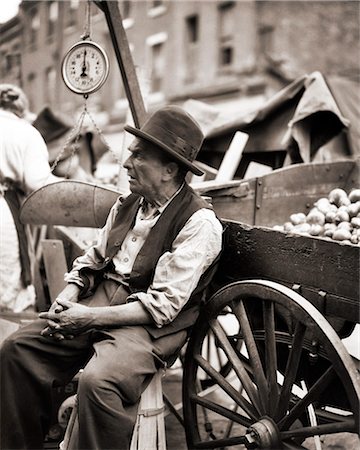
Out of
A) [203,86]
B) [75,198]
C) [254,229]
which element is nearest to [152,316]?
[254,229]

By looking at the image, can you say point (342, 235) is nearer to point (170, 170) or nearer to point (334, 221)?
point (334, 221)

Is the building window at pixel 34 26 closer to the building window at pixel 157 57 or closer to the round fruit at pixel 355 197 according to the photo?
the building window at pixel 157 57

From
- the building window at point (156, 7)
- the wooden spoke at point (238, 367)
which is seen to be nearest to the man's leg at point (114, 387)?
the wooden spoke at point (238, 367)

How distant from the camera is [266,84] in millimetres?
17422

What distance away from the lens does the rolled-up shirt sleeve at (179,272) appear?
2.79m

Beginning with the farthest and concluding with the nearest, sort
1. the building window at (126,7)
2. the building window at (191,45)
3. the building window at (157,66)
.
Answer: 1. the building window at (126,7)
2. the building window at (157,66)
3. the building window at (191,45)

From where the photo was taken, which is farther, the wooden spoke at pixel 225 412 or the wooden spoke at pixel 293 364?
the wooden spoke at pixel 225 412

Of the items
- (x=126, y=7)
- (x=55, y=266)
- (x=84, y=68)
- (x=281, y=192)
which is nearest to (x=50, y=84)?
(x=126, y=7)

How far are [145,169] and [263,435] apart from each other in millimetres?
1251

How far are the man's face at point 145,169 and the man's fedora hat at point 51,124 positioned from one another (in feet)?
12.3

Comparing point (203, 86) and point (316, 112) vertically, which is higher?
point (203, 86)

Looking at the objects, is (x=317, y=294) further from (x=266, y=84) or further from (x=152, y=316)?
(x=266, y=84)

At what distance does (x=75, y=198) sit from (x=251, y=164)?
82.7 inches

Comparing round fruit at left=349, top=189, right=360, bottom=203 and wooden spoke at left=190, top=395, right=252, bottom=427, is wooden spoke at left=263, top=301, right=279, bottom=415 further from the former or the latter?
round fruit at left=349, top=189, right=360, bottom=203
